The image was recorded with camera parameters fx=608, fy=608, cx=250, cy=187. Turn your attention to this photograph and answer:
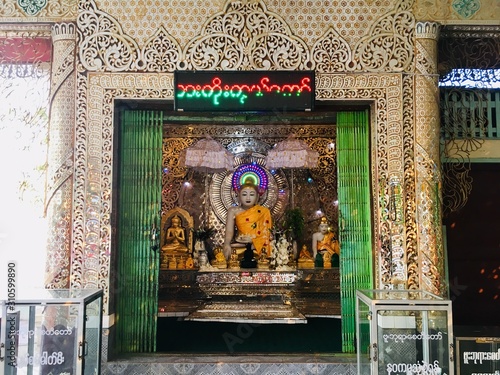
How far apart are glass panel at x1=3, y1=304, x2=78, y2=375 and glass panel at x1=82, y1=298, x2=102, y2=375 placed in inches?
5.6

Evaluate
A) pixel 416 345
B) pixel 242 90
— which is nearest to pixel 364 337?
pixel 416 345

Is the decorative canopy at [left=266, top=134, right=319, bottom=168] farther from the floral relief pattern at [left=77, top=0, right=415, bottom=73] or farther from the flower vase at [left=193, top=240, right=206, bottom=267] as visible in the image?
the floral relief pattern at [left=77, top=0, right=415, bottom=73]

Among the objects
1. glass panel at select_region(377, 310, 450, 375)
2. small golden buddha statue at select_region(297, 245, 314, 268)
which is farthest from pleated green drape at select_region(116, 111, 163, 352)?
small golden buddha statue at select_region(297, 245, 314, 268)

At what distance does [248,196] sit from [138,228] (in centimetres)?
300

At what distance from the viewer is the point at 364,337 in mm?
4938

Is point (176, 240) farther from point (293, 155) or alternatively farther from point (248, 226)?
point (293, 155)

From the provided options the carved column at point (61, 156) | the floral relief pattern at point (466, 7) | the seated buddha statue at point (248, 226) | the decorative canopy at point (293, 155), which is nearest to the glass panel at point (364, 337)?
the carved column at point (61, 156)

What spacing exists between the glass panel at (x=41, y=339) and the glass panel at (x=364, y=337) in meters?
2.26

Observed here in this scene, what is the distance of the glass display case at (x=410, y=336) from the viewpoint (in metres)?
4.47

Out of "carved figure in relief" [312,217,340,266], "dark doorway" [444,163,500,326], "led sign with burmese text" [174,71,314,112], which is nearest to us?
"led sign with burmese text" [174,71,314,112]

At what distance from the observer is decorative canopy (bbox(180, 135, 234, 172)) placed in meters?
8.56

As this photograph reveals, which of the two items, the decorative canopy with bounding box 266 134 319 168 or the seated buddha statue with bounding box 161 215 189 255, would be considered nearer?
the decorative canopy with bounding box 266 134 319 168

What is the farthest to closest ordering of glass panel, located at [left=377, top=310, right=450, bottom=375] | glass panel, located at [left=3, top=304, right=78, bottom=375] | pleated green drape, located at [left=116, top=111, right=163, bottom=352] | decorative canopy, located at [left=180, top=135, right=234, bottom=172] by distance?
decorative canopy, located at [left=180, top=135, right=234, bottom=172] < pleated green drape, located at [left=116, top=111, right=163, bottom=352] < glass panel, located at [left=3, top=304, right=78, bottom=375] < glass panel, located at [left=377, top=310, right=450, bottom=375]

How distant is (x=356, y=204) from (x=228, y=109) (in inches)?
69.4
